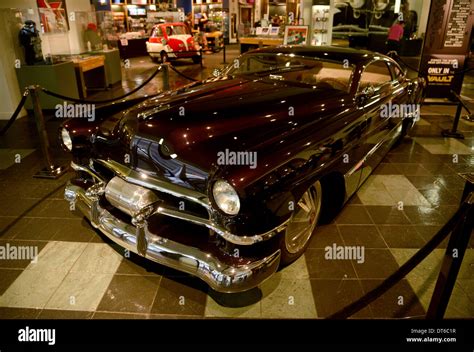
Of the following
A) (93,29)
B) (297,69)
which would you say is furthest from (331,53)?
(93,29)

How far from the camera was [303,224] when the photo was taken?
2.75 meters

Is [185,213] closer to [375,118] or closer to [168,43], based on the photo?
[375,118]

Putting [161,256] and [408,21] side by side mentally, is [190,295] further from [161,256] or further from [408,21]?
[408,21]

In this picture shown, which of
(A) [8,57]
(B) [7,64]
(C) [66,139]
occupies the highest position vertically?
(A) [8,57]

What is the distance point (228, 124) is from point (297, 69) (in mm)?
1510

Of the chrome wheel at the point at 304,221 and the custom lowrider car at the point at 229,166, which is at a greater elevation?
the custom lowrider car at the point at 229,166

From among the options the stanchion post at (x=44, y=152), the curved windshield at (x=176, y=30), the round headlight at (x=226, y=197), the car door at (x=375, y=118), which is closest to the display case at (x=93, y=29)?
the curved windshield at (x=176, y=30)

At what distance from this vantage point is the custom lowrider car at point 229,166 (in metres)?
2.04

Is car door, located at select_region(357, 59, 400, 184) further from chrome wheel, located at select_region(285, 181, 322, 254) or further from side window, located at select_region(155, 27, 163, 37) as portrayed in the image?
side window, located at select_region(155, 27, 163, 37)

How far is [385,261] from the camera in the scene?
9.09 ft

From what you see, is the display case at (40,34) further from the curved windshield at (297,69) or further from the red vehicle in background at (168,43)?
the red vehicle in background at (168,43)

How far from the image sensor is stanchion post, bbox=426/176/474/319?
1.75m

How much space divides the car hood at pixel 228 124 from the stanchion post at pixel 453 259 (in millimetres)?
1023
